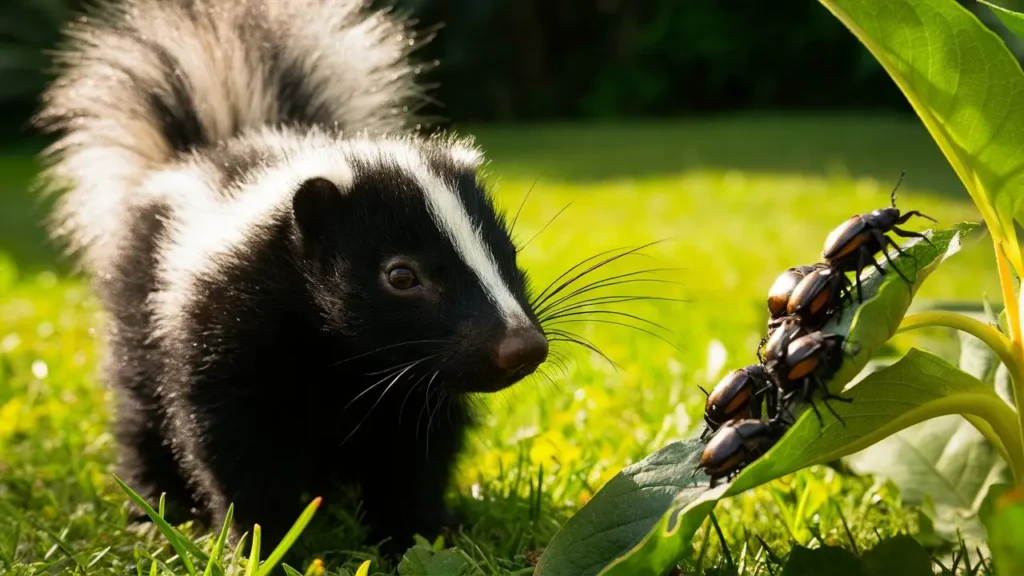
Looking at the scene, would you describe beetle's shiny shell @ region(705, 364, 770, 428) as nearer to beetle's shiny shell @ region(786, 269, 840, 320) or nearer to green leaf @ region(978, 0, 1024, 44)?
beetle's shiny shell @ region(786, 269, 840, 320)

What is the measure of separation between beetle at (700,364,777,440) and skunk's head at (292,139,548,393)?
452 mm

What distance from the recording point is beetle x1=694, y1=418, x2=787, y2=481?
1.70 m

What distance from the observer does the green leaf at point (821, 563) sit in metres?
1.86

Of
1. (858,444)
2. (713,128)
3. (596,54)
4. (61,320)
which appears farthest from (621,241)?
(596,54)

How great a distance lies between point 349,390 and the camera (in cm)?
245

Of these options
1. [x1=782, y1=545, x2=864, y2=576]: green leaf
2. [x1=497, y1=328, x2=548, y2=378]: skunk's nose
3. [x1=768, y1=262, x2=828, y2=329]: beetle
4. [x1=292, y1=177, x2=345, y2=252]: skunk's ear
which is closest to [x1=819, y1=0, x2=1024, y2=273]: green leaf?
[x1=768, y1=262, x2=828, y2=329]: beetle

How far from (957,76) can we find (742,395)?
2.00 feet

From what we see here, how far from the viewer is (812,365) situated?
164 cm

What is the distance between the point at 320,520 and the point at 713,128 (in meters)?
13.1

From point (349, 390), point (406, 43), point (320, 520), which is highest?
point (406, 43)

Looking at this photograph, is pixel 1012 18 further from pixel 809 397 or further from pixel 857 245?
pixel 809 397

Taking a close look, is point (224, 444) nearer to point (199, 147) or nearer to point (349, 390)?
point (349, 390)

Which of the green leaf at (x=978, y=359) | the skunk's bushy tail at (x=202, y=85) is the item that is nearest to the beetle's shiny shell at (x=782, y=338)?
the green leaf at (x=978, y=359)

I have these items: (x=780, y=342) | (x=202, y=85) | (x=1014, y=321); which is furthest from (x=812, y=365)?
(x=202, y=85)
